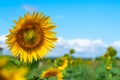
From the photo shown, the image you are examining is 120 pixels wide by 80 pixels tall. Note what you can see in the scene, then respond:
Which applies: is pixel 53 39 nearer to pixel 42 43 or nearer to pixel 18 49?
pixel 42 43

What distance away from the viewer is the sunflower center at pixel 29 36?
1.86m

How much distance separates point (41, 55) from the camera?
6.51 feet

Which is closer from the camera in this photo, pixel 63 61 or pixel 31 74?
pixel 31 74

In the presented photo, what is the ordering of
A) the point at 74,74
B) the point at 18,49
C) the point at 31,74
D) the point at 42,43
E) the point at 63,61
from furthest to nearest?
the point at 74,74 → the point at 63,61 → the point at 42,43 → the point at 18,49 → the point at 31,74

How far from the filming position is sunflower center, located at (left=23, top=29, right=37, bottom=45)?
1861 millimetres

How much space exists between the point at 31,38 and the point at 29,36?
0.02 m

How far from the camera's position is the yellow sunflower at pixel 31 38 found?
6.26 ft

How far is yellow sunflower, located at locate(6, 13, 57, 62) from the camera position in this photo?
1.91 meters

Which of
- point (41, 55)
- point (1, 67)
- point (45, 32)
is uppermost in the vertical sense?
point (45, 32)

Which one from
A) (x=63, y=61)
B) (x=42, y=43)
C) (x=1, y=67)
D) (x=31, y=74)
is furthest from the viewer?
(x=63, y=61)

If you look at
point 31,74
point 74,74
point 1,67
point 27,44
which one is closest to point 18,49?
point 27,44

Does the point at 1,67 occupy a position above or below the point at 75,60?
below

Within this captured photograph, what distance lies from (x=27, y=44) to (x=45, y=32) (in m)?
0.24

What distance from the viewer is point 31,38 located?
1866 millimetres
